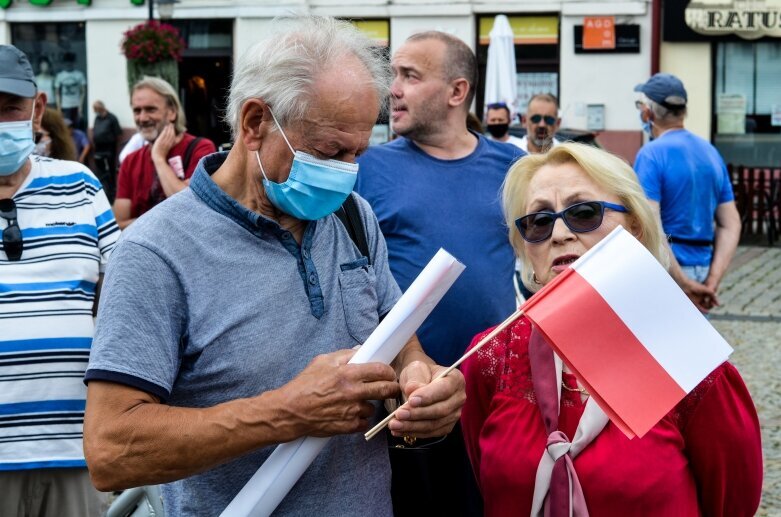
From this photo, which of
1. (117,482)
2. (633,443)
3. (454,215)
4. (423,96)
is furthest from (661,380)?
(423,96)

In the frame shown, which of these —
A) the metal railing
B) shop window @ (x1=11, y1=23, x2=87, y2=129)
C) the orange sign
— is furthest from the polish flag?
shop window @ (x1=11, y1=23, x2=87, y2=129)

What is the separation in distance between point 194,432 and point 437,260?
0.62 m

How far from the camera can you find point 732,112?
65.0 feet

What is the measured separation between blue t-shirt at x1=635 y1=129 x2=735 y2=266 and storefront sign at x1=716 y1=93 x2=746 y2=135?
1387cm

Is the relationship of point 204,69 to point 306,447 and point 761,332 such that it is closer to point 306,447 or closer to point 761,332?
point 761,332

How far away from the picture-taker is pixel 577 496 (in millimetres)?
2531

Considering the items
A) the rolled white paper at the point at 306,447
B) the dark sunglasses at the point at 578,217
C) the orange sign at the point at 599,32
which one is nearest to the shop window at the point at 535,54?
the orange sign at the point at 599,32

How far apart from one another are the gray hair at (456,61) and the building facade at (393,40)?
15.5 metres

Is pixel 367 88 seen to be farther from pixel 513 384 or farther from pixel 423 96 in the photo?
pixel 423 96

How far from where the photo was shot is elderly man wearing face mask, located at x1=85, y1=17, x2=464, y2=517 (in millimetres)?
2227

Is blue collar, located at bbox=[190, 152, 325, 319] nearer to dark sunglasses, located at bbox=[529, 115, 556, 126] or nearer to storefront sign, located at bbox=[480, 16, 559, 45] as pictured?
dark sunglasses, located at bbox=[529, 115, 556, 126]

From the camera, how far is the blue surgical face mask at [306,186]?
2.46 meters

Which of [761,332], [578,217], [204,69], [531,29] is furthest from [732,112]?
[578,217]

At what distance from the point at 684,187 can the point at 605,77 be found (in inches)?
558
